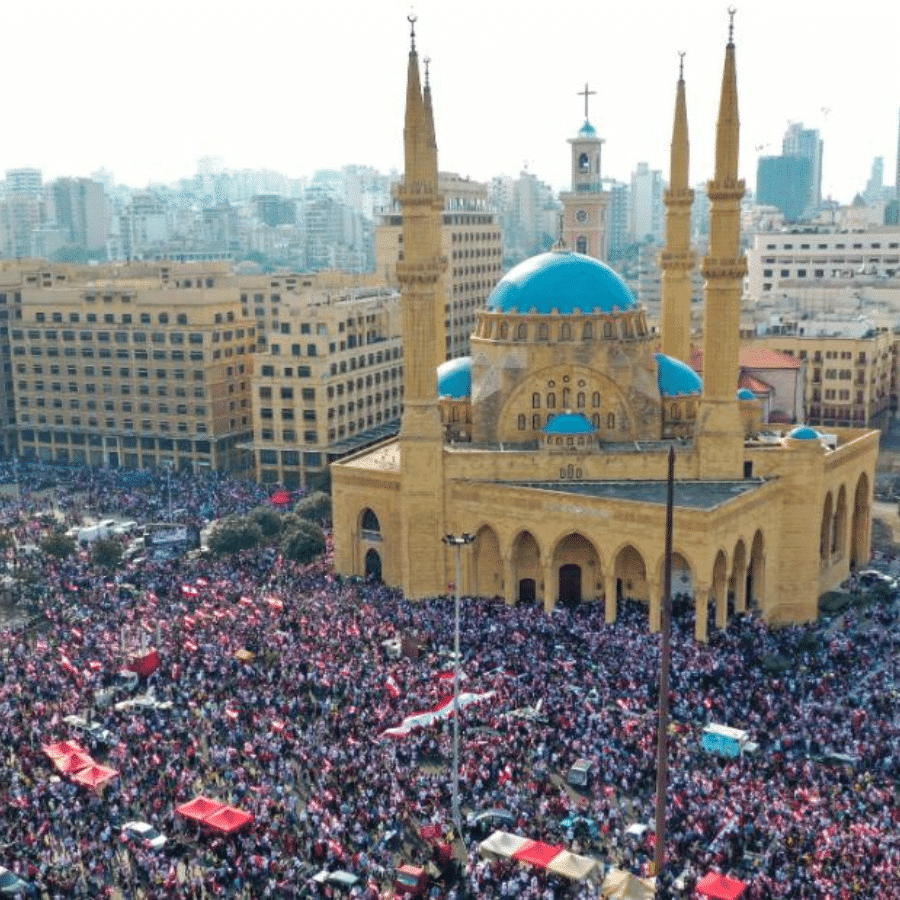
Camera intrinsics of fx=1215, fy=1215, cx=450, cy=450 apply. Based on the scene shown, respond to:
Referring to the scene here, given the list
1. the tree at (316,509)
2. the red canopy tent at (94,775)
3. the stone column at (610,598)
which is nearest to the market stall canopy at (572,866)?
the red canopy tent at (94,775)

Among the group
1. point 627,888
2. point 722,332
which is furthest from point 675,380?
point 627,888

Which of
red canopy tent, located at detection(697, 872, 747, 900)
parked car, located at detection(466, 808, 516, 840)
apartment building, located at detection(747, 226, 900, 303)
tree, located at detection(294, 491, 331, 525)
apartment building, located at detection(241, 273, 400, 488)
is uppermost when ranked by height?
apartment building, located at detection(747, 226, 900, 303)

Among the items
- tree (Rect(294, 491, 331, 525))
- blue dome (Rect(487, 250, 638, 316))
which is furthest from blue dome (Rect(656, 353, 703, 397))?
tree (Rect(294, 491, 331, 525))

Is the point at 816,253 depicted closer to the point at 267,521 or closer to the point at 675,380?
the point at 675,380

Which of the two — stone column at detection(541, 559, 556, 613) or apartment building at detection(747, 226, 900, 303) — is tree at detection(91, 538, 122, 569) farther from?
apartment building at detection(747, 226, 900, 303)

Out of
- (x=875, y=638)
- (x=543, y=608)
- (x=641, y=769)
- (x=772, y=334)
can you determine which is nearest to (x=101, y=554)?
(x=543, y=608)

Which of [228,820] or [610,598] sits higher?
[610,598]

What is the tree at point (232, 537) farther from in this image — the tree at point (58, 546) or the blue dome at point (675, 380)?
the blue dome at point (675, 380)
